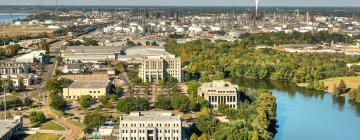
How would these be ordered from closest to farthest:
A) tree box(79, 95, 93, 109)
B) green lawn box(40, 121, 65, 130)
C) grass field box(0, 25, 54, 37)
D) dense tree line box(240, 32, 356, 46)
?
green lawn box(40, 121, 65, 130) → tree box(79, 95, 93, 109) → dense tree line box(240, 32, 356, 46) → grass field box(0, 25, 54, 37)

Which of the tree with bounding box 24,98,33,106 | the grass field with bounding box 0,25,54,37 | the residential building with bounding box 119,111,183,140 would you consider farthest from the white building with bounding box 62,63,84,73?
the grass field with bounding box 0,25,54,37

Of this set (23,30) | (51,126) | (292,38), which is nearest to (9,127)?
(51,126)

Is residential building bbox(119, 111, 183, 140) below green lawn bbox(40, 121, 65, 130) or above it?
above

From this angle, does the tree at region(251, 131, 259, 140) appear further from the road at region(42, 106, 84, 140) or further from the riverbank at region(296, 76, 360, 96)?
the riverbank at region(296, 76, 360, 96)

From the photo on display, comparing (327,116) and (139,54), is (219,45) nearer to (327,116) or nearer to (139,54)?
(139,54)

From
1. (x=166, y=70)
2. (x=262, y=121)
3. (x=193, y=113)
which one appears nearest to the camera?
(x=262, y=121)

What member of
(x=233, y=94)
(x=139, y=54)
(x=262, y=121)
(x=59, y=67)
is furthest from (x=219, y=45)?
(x=262, y=121)

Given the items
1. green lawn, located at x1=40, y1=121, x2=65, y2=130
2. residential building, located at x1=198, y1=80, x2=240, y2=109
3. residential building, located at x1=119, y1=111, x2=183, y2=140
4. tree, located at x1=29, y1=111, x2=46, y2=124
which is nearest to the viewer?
residential building, located at x1=119, y1=111, x2=183, y2=140
